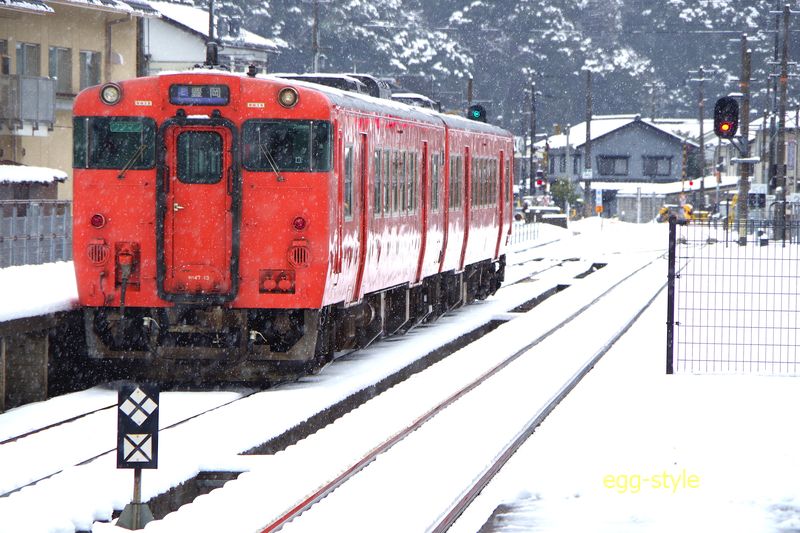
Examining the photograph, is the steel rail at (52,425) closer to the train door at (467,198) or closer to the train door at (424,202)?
the train door at (424,202)

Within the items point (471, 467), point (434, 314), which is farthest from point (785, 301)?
point (471, 467)

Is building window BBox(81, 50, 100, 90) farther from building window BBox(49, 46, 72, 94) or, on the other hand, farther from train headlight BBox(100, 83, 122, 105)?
train headlight BBox(100, 83, 122, 105)

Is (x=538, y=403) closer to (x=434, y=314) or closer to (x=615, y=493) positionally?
(x=615, y=493)

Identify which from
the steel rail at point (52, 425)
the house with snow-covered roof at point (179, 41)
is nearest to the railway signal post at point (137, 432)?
the steel rail at point (52, 425)

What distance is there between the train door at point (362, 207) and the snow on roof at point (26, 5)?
19171 millimetres

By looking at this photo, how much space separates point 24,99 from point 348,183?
71.4 ft

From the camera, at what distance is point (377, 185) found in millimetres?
16453

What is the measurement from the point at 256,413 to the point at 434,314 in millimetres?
9817

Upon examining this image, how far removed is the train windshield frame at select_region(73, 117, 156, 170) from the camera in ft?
46.1

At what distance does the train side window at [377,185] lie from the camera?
16312mm

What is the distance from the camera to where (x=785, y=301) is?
23172 millimetres

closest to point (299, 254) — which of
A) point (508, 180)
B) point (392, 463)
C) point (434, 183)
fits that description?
point (392, 463)

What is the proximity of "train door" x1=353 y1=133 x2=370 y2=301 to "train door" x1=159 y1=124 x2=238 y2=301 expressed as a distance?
194cm

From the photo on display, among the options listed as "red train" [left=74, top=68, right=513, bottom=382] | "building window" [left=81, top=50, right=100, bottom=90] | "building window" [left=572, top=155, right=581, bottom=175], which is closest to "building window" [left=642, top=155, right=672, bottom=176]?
"building window" [left=572, top=155, right=581, bottom=175]
